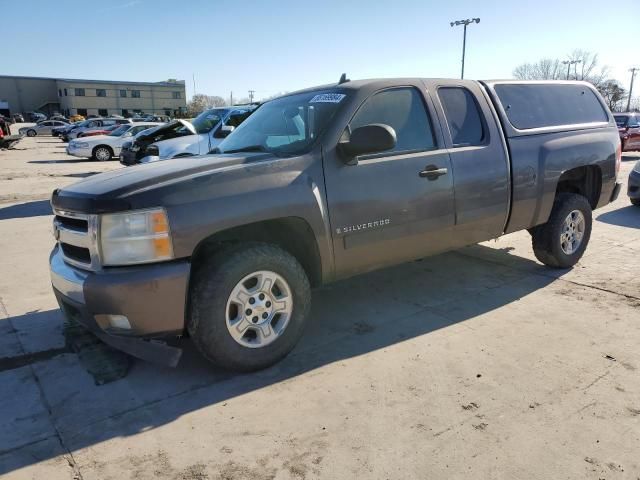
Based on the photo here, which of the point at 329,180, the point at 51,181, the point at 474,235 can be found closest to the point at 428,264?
the point at 474,235

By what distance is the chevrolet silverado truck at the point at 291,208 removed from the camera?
2.96m

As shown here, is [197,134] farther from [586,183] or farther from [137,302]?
[137,302]

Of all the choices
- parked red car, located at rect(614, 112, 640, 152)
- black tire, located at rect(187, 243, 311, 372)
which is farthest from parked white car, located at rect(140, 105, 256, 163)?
parked red car, located at rect(614, 112, 640, 152)

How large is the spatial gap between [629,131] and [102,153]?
68.4ft

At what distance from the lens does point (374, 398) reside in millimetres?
3059

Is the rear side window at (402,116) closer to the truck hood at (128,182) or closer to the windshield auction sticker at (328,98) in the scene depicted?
the windshield auction sticker at (328,98)

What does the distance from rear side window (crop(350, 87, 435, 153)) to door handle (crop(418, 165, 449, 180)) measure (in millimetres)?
180

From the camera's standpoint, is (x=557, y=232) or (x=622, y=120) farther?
(x=622, y=120)

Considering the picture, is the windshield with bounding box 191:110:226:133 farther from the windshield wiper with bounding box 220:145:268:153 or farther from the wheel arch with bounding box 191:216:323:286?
the wheel arch with bounding box 191:216:323:286

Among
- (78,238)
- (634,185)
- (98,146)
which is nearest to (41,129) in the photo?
(98,146)

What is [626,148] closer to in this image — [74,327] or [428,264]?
[428,264]

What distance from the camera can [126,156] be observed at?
13.3 m

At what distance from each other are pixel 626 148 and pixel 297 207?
1976 cm

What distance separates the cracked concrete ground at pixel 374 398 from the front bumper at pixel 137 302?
328mm
